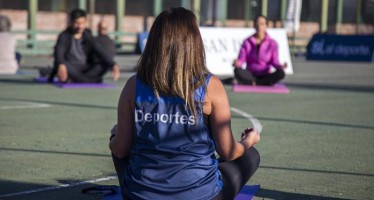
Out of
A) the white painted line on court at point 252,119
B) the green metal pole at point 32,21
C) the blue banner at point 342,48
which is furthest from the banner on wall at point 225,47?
the green metal pole at point 32,21

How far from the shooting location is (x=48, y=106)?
13.1 meters

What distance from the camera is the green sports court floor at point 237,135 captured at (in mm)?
6902

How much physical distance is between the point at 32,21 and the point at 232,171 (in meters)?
29.2

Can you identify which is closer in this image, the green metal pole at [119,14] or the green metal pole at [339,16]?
the green metal pole at [119,14]

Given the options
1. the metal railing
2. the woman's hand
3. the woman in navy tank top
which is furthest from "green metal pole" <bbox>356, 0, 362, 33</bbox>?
the woman in navy tank top

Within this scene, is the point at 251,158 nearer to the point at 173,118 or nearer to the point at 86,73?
the point at 173,118

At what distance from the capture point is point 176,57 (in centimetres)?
448

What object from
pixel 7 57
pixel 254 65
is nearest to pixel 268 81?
pixel 254 65

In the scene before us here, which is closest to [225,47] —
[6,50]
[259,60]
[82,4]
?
[6,50]

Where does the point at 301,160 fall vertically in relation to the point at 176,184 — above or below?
below

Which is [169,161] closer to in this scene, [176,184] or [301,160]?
[176,184]

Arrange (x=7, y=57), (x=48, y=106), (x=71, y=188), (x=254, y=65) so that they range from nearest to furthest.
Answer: (x=71, y=188), (x=48, y=106), (x=254, y=65), (x=7, y=57)

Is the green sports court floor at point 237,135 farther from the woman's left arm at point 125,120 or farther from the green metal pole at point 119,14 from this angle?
the green metal pole at point 119,14

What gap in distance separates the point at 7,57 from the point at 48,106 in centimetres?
820
